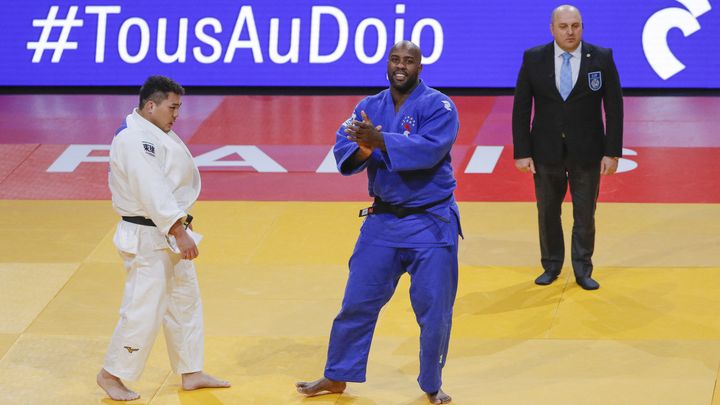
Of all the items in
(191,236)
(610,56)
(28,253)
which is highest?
(610,56)

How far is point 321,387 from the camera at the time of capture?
687 cm

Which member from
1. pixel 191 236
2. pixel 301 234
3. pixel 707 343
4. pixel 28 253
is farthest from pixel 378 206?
pixel 28 253

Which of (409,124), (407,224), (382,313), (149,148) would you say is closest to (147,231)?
(149,148)

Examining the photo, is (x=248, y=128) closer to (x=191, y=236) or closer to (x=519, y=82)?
(x=519, y=82)

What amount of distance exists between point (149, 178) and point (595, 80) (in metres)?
3.38

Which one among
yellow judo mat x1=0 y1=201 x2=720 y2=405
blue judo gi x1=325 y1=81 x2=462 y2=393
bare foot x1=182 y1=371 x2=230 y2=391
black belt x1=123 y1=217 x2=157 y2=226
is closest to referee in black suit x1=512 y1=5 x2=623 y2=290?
yellow judo mat x1=0 y1=201 x2=720 y2=405

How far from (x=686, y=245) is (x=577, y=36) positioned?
6.64 ft

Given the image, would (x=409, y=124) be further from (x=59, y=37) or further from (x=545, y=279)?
(x=59, y=37)

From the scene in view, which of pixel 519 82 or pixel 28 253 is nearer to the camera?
pixel 519 82

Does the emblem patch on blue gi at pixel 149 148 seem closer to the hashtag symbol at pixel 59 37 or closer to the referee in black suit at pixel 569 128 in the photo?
the referee in black suit at pixel 569 128

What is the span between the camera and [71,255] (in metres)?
9.33

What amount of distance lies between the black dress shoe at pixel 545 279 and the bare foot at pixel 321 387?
2188 mm

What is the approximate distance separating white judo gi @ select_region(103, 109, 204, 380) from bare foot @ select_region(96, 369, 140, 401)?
3.3 inches

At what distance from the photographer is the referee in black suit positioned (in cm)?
835
